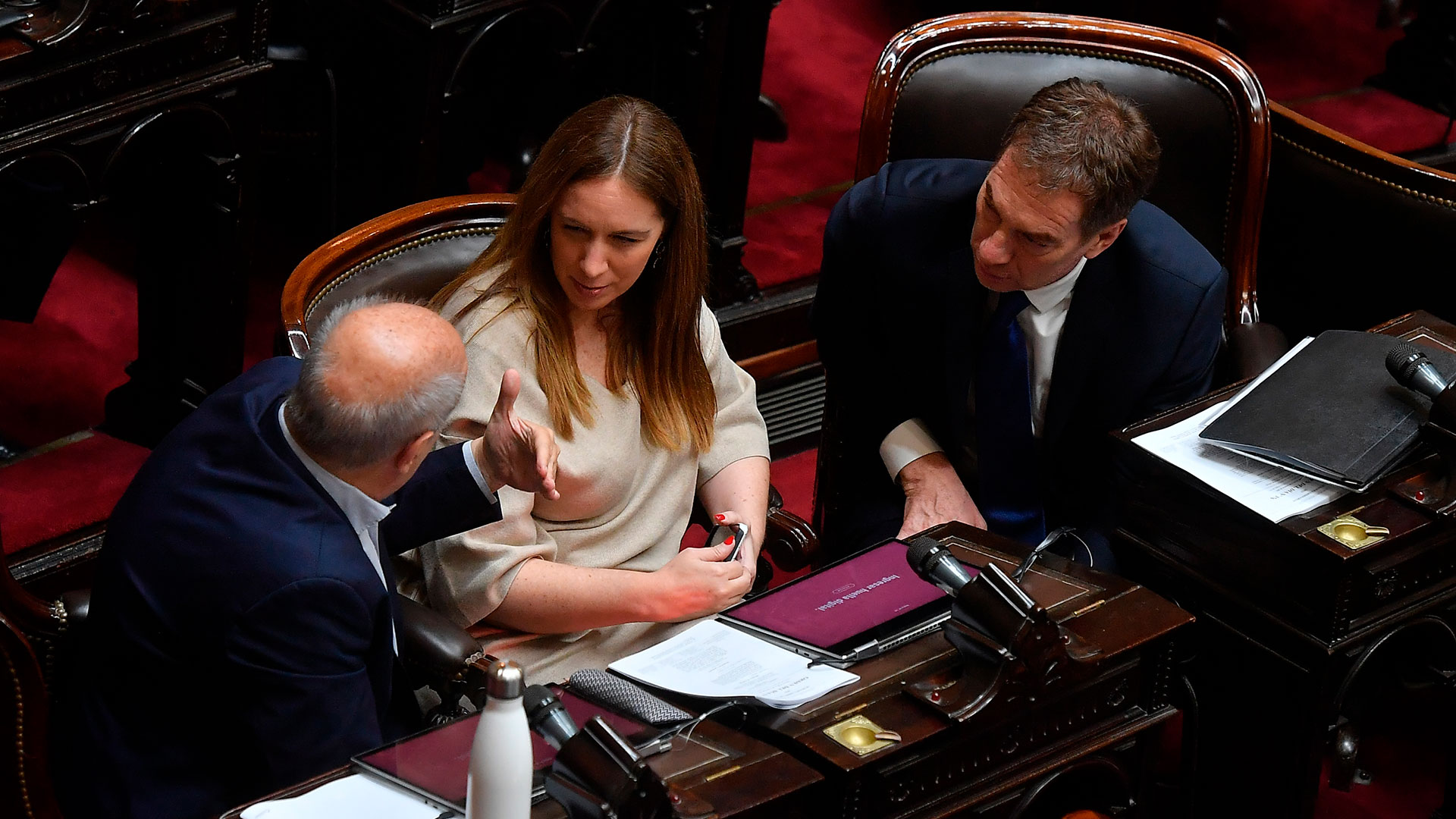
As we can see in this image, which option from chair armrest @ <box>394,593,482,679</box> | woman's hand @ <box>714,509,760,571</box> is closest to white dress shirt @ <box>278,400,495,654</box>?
chair armrest @ <box>394,593,482,679</box>

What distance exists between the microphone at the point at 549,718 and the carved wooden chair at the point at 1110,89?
1.25 m

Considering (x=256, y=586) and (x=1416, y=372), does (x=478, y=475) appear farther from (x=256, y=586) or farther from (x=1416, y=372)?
(x=1416, y=372)

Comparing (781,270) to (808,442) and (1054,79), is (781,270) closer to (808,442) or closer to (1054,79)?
(808,442)

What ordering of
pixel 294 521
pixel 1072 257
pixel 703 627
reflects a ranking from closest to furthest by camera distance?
pixel 294 521, pixel 703 627, pixel 1072 257

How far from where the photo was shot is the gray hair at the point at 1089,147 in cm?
234

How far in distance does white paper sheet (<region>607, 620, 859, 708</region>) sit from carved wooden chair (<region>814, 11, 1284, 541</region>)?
932mm

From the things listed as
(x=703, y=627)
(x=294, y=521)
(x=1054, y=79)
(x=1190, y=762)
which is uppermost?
(x=1054, y=79)

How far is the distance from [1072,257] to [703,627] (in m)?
0.86

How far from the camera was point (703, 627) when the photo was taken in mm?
2025

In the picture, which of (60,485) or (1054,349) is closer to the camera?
(1054,349)

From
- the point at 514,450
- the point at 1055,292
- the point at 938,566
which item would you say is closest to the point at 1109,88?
the point at 1055,292

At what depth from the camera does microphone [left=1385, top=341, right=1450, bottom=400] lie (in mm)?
2275

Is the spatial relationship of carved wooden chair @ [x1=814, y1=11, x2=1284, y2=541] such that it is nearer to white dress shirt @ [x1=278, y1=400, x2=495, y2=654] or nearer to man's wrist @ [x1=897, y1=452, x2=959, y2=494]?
man's wrist @ [x1=897, y1=452, x2=959, y2=494]

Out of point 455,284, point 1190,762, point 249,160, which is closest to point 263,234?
point 249,160
